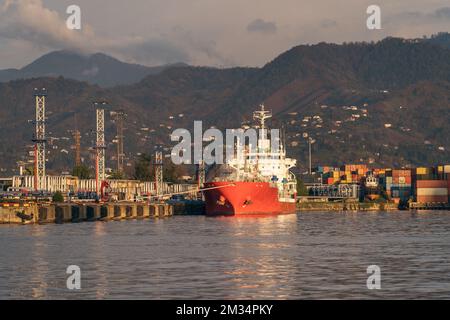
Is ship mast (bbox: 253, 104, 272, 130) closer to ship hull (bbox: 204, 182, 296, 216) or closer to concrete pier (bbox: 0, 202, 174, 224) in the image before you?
ship hull (bbox: 204, 182, 296, 216)

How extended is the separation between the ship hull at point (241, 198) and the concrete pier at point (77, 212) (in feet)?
38.6

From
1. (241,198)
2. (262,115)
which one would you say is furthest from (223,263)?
(262,115)

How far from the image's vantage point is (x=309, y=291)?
2163 inches

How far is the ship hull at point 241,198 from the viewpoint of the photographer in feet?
494

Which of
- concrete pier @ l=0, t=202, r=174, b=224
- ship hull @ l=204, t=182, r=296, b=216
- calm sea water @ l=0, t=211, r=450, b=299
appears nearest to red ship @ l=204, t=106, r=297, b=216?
ship hull @ l=204, t=182, r=296, b=216

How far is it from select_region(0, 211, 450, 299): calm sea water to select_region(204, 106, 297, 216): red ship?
1601 inches

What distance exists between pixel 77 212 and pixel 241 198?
23.5 metres

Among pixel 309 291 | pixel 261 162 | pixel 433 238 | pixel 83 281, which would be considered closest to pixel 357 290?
pixel 309 291

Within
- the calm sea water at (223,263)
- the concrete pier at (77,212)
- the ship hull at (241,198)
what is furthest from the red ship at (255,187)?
the calm sea water at (223,263)

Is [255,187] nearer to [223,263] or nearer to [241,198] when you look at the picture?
[241,198]

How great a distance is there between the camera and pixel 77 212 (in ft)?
476

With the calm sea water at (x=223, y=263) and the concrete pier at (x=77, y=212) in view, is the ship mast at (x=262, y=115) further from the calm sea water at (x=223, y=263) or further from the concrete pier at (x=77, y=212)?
the calm sea water at (x=223, y=263)
